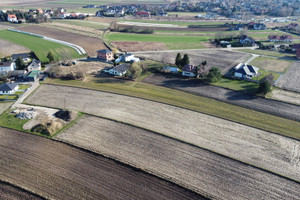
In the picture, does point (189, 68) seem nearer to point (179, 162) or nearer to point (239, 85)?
point (239, 85)

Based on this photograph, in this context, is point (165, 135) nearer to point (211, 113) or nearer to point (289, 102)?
point (211, 113)

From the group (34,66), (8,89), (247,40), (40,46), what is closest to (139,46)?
(40,46)

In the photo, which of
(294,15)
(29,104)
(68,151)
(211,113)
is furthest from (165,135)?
(294,15)

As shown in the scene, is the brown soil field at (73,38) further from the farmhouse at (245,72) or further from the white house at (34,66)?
the farmhouse at (245,72)

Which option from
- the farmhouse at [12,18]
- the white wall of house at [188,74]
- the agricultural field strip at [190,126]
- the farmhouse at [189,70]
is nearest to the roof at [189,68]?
the farmhouse at [189,70]

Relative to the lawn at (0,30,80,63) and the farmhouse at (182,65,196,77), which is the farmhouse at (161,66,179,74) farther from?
the lawn at (0,30,80,63)
